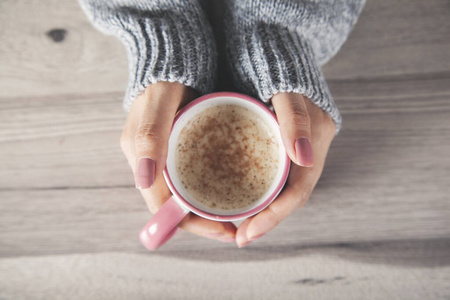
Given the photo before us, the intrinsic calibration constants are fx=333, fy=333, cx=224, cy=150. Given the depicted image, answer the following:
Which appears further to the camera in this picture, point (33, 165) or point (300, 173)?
point (33, 165)

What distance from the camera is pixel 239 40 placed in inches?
22.6

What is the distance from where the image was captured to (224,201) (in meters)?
0.51

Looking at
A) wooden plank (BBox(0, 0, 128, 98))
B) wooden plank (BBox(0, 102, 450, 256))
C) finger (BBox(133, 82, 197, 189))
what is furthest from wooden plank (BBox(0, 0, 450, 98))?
finger (BBox(133, 82, 197, 189))

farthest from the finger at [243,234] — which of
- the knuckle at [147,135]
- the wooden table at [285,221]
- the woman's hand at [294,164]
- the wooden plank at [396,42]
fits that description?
the wooden plank at [396,42]

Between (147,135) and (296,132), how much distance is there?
0.65 feet

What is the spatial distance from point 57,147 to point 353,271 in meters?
0.63

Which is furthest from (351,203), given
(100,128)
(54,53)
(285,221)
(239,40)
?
(54,53)

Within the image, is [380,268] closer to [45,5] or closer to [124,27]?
[124,27]

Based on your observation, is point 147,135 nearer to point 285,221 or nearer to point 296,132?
point 296,132

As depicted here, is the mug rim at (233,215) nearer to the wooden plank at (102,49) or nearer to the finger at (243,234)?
the finger at (243,234)

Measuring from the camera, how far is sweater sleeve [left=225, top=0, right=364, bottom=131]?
51 cm

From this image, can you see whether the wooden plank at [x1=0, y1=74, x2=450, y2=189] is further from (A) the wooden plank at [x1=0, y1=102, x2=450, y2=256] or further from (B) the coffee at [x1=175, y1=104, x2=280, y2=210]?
(B) the coffee at [x1=175, y1=104, x2=280, y2=210]

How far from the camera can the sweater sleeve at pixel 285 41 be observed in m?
0.51

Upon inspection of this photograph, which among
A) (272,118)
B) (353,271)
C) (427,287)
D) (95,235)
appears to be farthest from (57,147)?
(427,287)
